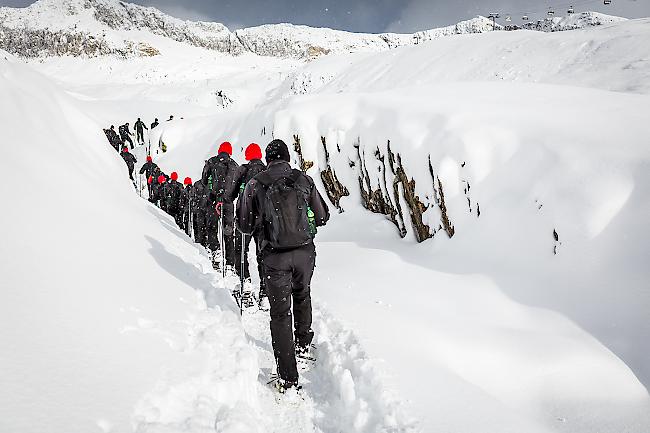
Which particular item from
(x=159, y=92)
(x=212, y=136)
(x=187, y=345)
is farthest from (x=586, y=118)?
(x=159, y=92)

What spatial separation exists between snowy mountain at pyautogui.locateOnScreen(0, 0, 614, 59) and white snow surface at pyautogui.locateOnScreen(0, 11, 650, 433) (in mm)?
52504

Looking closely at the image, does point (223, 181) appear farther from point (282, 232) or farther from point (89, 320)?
point (89, 320)

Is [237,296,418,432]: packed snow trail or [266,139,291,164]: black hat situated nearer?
[237,296,418,432]: packed snow trail

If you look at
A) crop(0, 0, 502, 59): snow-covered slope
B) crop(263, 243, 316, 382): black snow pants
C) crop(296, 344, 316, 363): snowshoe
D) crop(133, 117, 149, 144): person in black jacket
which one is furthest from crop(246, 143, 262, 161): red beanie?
crop(0, 0, 502, 59): snow-covered slope

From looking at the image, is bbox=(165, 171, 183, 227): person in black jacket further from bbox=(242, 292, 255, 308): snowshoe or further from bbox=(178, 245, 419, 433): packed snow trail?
bbox=(178, 245, 419, 433): packed snow trail

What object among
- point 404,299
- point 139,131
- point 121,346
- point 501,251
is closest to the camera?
point 121,346

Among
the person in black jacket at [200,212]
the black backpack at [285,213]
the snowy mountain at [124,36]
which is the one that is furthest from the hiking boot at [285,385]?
the snowy mountain at [124,36]

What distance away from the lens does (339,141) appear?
34.0 feet

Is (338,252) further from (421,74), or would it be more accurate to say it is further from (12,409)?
(421,74)

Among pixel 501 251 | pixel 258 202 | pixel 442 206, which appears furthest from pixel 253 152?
pixel 501 251

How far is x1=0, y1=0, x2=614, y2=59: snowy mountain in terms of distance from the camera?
98.9 m

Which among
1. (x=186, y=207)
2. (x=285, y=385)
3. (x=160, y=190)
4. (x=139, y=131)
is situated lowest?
(x=285, y=385)

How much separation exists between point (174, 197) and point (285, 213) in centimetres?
1048

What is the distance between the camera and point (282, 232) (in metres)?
3.32
